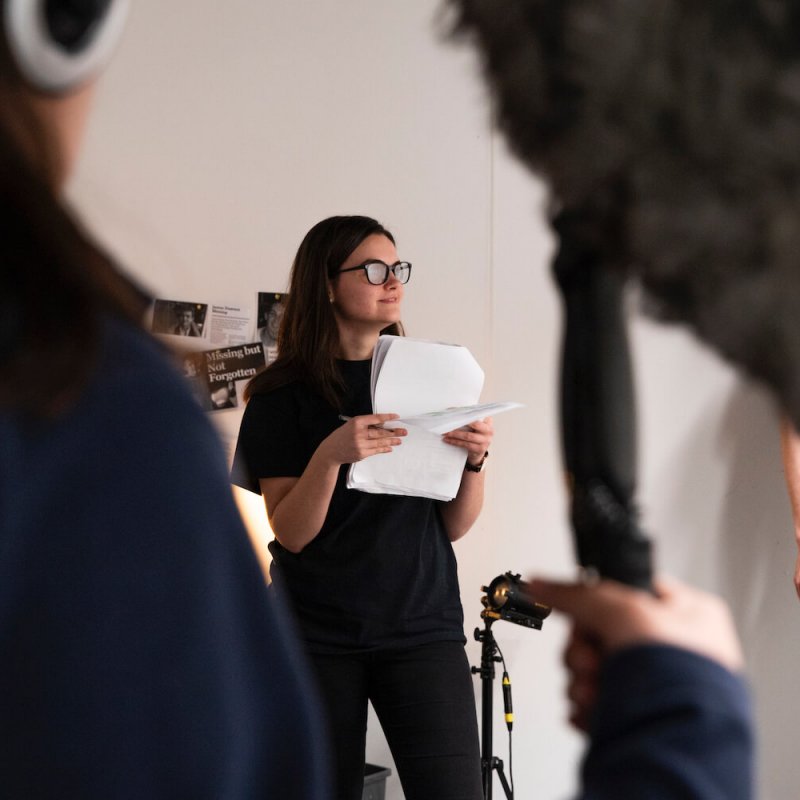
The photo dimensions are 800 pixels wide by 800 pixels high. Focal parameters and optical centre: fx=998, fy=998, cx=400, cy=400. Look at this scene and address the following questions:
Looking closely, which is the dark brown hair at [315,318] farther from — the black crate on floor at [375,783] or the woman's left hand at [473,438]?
the black crate on floor at [375,783]

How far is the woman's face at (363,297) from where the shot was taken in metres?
2.27

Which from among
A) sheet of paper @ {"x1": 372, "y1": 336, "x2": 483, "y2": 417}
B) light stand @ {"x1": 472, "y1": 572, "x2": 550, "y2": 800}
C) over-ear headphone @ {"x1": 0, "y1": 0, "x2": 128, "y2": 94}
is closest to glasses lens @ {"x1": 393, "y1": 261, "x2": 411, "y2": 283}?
sheet of paper @ {"x1": 372, "y1": 336, "x2": 483, "y2": 417}

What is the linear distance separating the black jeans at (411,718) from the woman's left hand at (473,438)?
44 cm

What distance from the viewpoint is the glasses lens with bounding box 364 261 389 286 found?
7.48 feet

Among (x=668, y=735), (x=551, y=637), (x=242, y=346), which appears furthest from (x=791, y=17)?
(x=551, y=637)

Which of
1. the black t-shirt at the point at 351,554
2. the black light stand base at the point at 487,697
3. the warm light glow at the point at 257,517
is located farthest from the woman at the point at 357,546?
the black light stand base at the point at 487,697

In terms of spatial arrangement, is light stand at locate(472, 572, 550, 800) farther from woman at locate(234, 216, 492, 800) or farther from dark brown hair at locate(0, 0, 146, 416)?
dark brown hair at locate(0, 0, 146, 416)

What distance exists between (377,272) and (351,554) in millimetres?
651

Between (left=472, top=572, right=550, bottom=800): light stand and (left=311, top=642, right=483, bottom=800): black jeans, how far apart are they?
50cm

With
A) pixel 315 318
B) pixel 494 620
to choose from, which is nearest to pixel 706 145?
pixel 315 318

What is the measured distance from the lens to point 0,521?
373mm

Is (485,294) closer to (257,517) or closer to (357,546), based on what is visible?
(257,517)

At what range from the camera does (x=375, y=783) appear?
2859mm

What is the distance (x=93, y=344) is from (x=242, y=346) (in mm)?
2579
